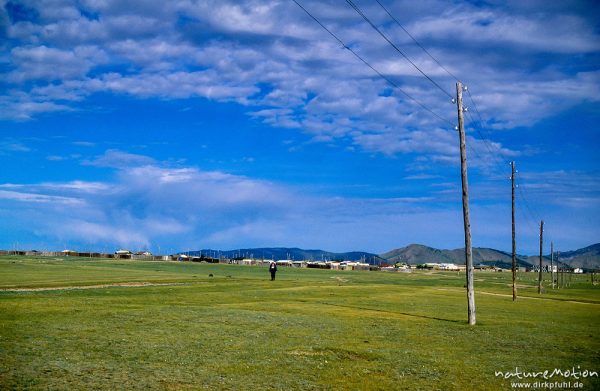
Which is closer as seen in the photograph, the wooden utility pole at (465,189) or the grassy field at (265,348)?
the grassy field at (265,348)

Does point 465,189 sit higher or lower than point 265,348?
higher

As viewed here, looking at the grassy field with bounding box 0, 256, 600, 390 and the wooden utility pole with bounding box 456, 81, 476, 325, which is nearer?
Result: the grassy field with bounding box 0, 256, 600, 390

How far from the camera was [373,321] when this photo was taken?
30.3 metres

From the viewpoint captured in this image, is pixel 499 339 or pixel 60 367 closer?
pixel 60 367

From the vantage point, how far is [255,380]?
15195 mm

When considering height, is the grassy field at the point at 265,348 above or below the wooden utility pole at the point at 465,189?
below

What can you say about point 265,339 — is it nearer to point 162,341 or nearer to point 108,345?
point 162,341

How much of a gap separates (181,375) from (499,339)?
16.0 m

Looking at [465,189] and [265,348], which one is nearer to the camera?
[265,348]

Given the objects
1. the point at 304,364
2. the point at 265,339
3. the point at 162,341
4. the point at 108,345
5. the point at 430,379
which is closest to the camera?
the point at 430,379

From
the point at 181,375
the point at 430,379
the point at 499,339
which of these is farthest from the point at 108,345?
the point at 499,339

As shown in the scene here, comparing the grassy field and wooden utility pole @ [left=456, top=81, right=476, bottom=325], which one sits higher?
wooden utility pole @ [left=456, top=81, right=476, bottom=325]

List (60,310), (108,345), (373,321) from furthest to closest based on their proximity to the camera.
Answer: (373,321) → (60,310) → (108,345)

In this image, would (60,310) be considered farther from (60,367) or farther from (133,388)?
(133,388)
